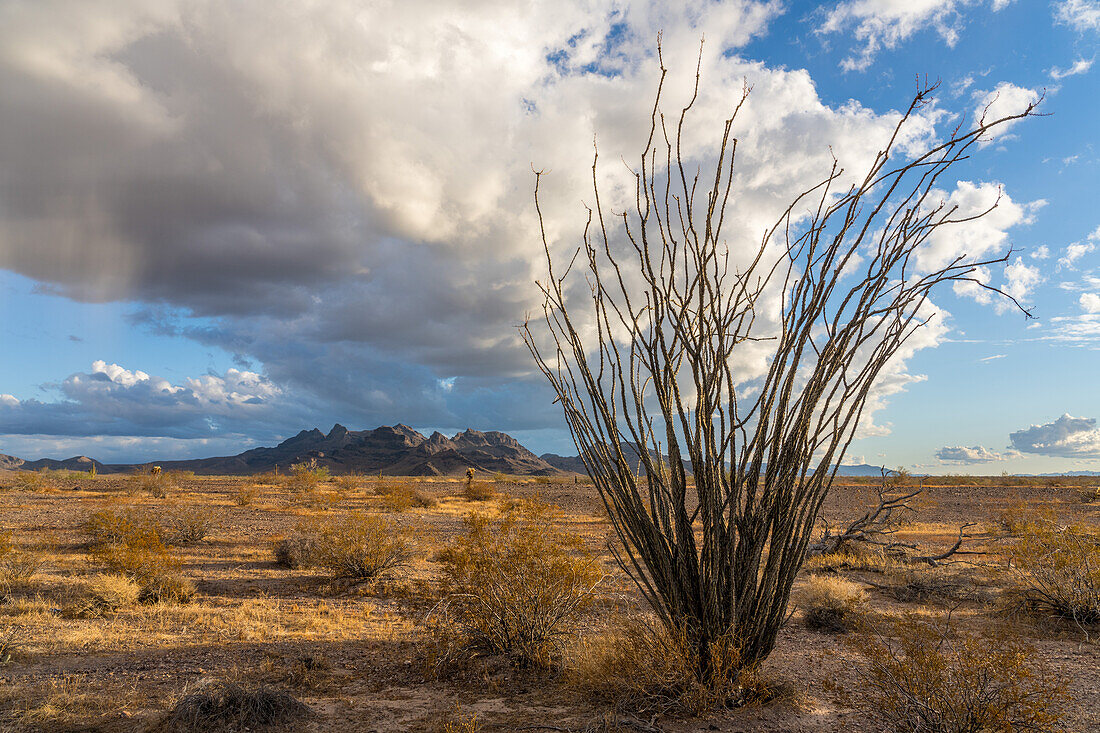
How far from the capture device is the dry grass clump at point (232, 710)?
4.58 metres

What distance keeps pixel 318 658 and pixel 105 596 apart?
4.91m

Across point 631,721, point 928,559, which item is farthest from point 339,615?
point 928,559

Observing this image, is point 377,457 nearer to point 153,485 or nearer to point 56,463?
point 56,463

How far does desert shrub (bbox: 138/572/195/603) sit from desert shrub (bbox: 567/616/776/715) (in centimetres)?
788

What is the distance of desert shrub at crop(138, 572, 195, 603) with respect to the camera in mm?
9320

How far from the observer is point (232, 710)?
4.72m

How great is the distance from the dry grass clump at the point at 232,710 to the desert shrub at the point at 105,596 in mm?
5330

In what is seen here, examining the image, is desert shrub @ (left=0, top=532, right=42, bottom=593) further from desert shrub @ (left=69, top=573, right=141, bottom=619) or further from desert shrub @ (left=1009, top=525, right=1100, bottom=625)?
desert shrub @ (left=1009, top=525, right=1100, bottom=625)

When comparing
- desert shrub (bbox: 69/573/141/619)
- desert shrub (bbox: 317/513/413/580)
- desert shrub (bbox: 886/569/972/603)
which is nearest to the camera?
desert shrub (bbox: 69/573/141/619)

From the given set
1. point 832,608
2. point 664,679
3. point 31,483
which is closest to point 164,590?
point 664,679

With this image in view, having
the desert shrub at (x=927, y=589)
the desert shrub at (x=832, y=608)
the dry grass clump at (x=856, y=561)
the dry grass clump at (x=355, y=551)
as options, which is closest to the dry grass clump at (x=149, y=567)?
the dry grass clump at (x=355, y=551)

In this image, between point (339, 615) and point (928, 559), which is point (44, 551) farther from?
point (928, 559)

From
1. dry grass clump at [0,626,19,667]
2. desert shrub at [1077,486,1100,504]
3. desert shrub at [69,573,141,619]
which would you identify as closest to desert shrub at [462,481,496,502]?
desert shrub at [69,573,141,619]

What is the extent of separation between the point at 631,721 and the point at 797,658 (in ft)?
10.8
